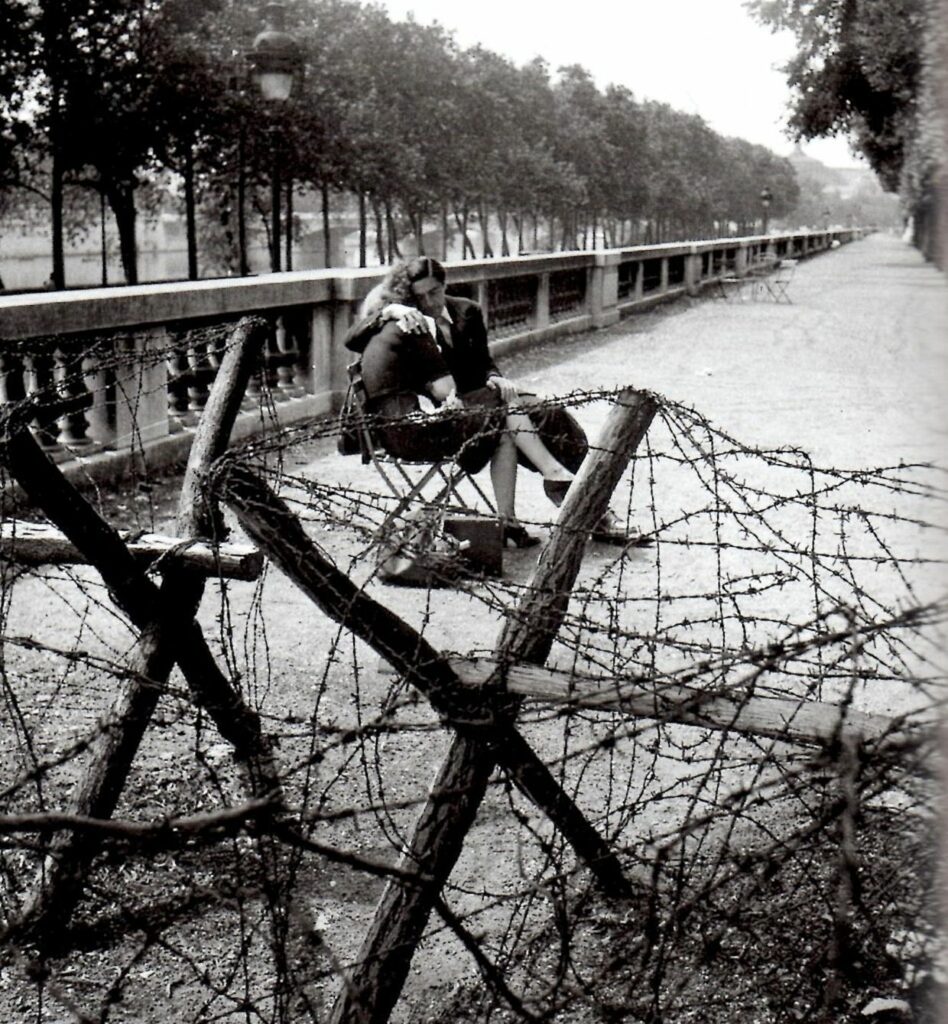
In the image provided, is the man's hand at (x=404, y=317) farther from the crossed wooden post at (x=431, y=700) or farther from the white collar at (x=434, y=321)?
the crossed wooden post at (x=431, y=700)

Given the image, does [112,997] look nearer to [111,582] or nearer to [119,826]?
[119,826]

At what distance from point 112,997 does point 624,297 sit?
2342 cm

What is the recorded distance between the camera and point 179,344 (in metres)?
4.14

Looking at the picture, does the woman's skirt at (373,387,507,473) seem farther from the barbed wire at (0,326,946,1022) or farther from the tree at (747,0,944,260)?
the tree at (747,0,944,260)

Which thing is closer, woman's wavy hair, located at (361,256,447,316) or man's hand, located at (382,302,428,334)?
man's hand, located at (382,302,428,334)

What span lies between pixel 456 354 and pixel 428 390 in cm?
37

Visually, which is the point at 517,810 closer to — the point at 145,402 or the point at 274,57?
the point at 145,402

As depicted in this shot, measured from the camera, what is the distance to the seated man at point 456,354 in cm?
706

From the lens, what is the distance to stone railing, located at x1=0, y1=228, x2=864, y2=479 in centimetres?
644

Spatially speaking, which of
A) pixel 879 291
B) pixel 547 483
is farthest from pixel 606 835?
pixel 879 291

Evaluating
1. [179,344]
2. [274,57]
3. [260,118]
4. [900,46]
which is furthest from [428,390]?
[260,118]

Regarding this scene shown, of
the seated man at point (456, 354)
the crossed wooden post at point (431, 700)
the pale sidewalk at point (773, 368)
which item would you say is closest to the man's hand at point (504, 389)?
the seated man at point (456, 354)

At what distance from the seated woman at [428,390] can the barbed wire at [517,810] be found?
799 millimetres

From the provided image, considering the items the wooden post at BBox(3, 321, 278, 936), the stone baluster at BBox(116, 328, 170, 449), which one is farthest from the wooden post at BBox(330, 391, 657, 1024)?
the stone baluster at BBox(116, 328, 170, 449)
